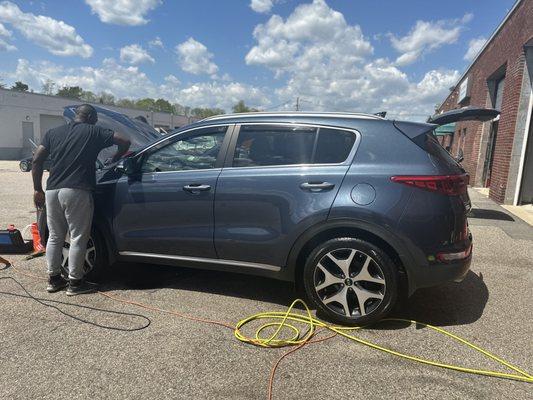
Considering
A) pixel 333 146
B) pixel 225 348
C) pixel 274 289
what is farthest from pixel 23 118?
pixel 225 348

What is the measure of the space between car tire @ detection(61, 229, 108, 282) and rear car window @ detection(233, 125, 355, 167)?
5.77 ft

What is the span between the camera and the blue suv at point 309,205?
3.38 metres

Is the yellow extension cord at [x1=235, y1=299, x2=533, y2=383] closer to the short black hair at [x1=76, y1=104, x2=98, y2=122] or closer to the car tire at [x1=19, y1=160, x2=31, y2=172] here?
the short black hair at [x1=76, y1=104, x2=98, y2=122]

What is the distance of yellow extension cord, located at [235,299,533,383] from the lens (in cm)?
294

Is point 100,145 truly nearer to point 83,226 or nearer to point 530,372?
point 83,226

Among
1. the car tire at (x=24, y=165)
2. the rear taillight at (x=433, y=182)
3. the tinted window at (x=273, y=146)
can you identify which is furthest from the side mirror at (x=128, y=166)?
the car tire at (x=24, y=165)

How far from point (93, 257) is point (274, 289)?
1959 mm

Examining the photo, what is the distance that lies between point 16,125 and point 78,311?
3906 centimetres

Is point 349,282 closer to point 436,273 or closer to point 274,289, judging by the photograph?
point 436,273

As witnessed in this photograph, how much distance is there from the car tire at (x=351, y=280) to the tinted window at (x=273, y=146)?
0.82 m

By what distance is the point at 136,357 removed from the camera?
3.07 meters

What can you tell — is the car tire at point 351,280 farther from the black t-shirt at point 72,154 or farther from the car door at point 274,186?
the black t-shirt at point 72,154

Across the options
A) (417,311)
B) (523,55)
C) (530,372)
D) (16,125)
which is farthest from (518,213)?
(16,125)

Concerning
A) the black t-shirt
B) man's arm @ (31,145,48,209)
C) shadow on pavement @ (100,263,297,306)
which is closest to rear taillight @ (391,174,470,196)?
shadow on pavement @ (100,263,297,306)
